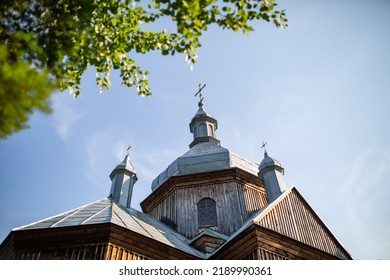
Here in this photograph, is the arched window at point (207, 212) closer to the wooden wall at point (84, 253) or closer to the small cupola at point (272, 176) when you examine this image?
the small cupola at point (272, 176)

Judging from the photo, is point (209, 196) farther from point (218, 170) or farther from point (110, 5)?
point (110, 5)

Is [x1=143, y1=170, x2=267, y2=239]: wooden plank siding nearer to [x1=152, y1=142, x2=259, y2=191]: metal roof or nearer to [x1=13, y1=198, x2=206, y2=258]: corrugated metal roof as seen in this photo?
[x1=152, y1=142, x2=259, y2=191]: metal roof

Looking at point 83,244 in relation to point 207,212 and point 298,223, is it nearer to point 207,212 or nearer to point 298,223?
point 207,212

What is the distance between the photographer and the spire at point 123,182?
1357 cm

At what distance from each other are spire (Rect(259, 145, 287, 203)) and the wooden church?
0.15 feet

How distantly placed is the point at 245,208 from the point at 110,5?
1084 cm

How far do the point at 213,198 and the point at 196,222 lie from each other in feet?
4.28

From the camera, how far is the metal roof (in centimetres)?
1486

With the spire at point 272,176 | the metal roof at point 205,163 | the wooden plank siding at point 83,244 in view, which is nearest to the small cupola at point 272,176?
the spire at point 272,176

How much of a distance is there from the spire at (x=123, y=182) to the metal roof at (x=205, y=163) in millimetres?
1554

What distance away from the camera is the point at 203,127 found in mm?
20375

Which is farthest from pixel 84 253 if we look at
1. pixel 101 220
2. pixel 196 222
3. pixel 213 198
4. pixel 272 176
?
pixel 272 176

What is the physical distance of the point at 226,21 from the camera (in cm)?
386
